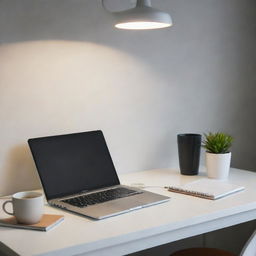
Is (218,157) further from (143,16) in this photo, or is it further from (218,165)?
(143,16)

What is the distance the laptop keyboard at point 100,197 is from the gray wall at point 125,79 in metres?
0.29

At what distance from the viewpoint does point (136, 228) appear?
1.35 meters

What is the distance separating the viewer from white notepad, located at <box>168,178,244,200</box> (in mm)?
1672

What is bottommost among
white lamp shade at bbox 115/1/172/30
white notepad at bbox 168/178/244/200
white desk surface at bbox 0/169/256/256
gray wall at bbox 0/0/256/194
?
white desk surface at bbox 0/169/256/256

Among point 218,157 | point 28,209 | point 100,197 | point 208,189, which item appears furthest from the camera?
point 218,157

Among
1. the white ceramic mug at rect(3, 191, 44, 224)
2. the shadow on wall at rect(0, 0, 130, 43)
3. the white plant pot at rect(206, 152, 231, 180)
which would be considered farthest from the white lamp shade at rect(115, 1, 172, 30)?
the white ceramic mug at rect(3, 191, 44, 224)

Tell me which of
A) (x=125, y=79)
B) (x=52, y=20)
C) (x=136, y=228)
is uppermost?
(x=52, y=20)

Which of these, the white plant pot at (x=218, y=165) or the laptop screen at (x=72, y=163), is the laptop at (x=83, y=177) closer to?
the laptop screen at (x=72, y=163)

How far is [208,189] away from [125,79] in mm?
621

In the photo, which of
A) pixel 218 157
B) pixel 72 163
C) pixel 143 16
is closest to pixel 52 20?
pixel 143 16

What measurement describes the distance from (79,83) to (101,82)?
0.35ft

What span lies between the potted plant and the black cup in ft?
0.17

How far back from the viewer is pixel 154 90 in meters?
2.14

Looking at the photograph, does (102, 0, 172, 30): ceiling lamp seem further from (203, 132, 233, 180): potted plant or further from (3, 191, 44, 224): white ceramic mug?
(3, 191, 44, 224): white ceramic mug
